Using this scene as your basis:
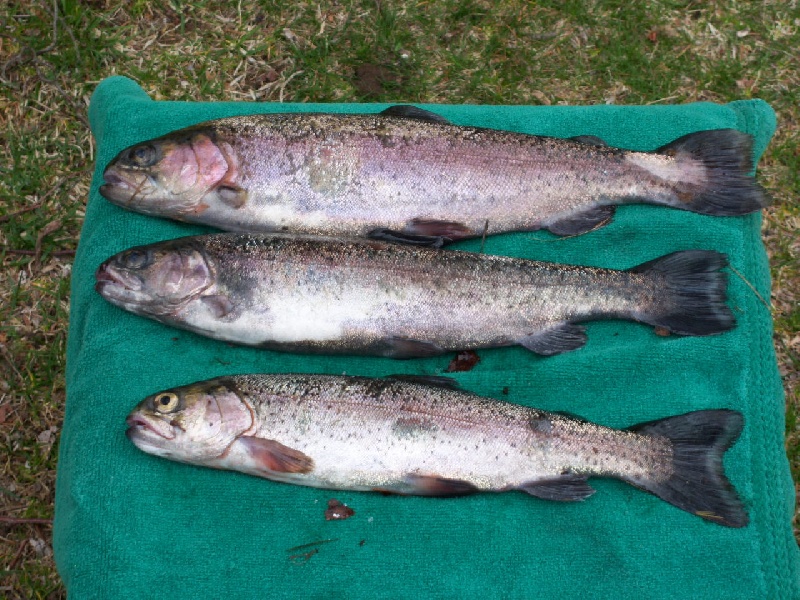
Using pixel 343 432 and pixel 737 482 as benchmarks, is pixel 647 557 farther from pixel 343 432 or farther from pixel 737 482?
pixel 343 432

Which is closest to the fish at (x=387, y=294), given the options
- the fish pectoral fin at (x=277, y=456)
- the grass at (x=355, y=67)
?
the fish pectoral fin at (x=277, y=456)

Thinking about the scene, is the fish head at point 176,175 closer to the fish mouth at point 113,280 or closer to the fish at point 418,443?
the fish mouth at point 113,280

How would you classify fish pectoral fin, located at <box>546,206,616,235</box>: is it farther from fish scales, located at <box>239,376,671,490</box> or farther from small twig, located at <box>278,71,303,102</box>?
small twig, located at <box>278,71,303,102</box>

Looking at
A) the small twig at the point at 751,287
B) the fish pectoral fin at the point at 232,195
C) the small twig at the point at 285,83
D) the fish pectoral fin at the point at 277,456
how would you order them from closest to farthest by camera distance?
the fish pectoral fin at the point at 277,456 → the fish pectoral fin at the point at 232,195 → the small twig at the point at 751,287 → the small twig at the point at 285,83

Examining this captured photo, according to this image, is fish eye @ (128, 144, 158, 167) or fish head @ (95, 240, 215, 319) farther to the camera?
fish eye @ (128, 144, 158, 167)

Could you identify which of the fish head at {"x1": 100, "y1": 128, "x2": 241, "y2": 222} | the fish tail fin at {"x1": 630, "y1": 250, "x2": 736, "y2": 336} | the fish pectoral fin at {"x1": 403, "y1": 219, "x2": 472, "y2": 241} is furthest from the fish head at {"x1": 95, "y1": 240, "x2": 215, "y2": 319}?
the fish tail fin at {"x1": 630, "y1": 250, "x2": 736, "y2": 336}

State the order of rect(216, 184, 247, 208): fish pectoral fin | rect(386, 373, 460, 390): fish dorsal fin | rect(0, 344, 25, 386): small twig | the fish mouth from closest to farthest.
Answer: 1. rect(386, 373, 460, 390): fish dorsal fin
2. the fish mouth
3. rect(216, 184, 247, 208): fish pectoral fin
4. rect(0, 344, 25, 386): small twig

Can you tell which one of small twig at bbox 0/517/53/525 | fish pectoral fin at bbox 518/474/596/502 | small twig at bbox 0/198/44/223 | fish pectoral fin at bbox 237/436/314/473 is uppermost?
small twig at bbox 0/198/44/223
